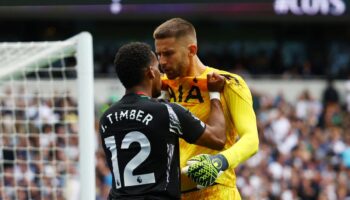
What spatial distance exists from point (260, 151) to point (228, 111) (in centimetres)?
899

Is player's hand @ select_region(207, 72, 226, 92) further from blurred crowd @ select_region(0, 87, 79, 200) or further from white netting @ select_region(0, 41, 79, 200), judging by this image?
blurred crowd @ select_region(0, 87, 79, 200)

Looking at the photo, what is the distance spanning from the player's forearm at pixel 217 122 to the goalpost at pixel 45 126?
1315mm

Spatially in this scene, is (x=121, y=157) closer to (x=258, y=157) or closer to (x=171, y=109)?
(x=171, y=109)

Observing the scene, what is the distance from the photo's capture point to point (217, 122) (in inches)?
188

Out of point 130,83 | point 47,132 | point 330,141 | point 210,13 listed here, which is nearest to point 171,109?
point 130,83

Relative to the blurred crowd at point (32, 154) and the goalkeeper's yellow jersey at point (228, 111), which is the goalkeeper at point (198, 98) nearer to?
the goalkeeper's yellow jersey at point (228, 111)

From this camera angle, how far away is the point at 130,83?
4.61m

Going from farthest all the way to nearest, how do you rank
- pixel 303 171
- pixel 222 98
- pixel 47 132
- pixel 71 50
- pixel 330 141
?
pixel 330 141 → pixel 303 171 → pixel 47 132 → pixel 71 50 → pixel 222 98

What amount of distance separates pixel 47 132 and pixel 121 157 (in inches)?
178

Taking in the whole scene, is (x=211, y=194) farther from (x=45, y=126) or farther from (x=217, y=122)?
(x=45, y=126)

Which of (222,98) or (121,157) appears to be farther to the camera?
(222,98)

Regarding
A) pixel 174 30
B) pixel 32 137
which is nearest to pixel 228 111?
pixel 174 30

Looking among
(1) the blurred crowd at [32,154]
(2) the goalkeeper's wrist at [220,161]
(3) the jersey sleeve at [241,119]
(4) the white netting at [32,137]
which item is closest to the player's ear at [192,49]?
(3) the jersey sleeve at [241,119]

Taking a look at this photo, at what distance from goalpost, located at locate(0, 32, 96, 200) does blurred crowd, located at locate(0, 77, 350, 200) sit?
0.06 ft
